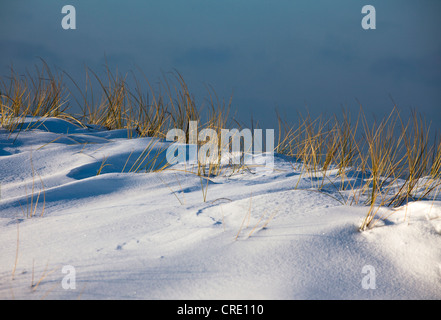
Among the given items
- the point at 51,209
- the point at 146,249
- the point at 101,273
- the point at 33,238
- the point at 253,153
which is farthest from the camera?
the point at 253,153

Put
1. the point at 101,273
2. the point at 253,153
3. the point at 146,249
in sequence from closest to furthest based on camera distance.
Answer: the point at 101,273
the point at 146,249
the point at 253,153

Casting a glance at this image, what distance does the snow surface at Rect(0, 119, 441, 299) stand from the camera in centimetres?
106

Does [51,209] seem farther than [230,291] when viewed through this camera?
Yes

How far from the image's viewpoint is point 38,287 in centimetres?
108

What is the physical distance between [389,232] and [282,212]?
0.41 m

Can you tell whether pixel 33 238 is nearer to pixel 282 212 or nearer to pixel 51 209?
pixel 51 209

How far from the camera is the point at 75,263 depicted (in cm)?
122

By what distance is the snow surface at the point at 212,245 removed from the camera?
1.06 metres

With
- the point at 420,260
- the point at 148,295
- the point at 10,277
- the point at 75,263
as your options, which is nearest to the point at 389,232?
the point at 420,260

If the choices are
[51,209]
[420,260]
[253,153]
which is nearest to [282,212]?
[420,260]

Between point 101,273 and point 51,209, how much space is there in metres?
0.88

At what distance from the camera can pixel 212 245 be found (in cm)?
126
